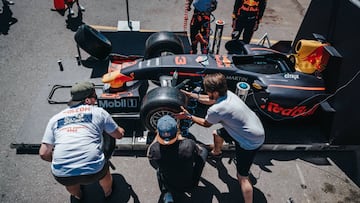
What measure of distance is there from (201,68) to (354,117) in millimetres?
2475

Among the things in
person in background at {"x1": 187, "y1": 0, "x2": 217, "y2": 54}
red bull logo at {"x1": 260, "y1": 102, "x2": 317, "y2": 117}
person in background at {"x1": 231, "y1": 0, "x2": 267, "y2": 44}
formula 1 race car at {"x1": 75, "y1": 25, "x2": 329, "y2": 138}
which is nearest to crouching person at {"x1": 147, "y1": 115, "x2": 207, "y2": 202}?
formula 1 race car at {"x1": 75, "y1": 25, "x2": 329, "y2": 138}

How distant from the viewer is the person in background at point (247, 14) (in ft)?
21.9

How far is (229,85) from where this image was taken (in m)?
5.18

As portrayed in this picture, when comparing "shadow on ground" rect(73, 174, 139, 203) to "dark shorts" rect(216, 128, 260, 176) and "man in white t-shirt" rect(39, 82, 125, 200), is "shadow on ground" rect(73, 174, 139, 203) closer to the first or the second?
"man in white t-shirt" rect(39, 82, 125, 200)

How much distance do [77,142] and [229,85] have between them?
8.82ft

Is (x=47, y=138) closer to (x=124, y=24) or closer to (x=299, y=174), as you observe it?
(x=299, y=174)

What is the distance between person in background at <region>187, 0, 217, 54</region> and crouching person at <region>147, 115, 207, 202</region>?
3367 millimetres

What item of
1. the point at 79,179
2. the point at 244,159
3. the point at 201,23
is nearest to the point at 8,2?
the point at 201,23

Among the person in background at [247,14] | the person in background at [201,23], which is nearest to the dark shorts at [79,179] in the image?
the person in background at [201,23]

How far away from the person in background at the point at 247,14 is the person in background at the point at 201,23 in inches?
25.4

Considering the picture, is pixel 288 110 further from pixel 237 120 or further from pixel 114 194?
pixel 114 194

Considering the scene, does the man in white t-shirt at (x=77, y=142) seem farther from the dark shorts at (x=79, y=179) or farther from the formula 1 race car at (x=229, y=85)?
the formula 1 race car at (x=229, y=85)

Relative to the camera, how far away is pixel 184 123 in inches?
199

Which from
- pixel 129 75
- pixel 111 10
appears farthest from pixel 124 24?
pixel 129 75
